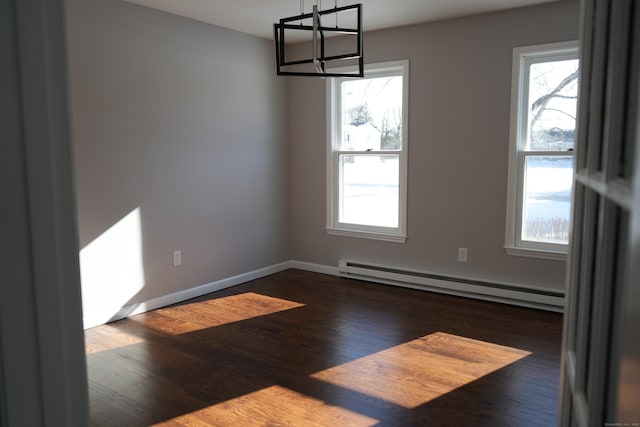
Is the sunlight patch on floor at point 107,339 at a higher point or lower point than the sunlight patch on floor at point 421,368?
lower

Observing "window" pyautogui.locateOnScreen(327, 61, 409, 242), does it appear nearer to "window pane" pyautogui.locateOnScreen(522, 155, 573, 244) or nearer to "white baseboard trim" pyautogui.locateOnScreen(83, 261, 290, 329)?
"white baseboard trim" pyautogui.locateOnScreen(83, 261, 290, 329)

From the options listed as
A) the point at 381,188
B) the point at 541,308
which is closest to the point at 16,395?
the point at 541,308

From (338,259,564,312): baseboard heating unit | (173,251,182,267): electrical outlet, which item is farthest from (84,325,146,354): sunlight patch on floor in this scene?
(338,259,564,312): baseboard heating unit

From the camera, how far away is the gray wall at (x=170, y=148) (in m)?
3.70

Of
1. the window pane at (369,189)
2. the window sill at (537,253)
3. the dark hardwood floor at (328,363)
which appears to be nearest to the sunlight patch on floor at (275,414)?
the dark hardwood floor at (328,363)

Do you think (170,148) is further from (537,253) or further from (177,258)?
(537,253)

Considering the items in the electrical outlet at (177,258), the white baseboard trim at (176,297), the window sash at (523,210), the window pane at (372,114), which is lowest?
the white baseboard trim at (176,297)

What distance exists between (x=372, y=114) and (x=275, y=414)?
10.9 feet

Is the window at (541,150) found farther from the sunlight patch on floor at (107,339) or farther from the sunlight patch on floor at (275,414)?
the sunlight patch on floor at (107,339)

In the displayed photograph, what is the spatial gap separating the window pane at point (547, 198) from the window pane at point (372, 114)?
51.0 inches

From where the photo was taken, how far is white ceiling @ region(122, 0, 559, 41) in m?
3.88

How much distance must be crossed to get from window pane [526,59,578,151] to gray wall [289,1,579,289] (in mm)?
206

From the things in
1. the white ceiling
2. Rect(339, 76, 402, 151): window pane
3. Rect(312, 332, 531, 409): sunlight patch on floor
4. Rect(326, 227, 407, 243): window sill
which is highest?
the white ceiling

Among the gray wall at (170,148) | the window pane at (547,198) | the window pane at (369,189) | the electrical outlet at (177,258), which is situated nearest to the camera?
the gray wall at (170,148)
